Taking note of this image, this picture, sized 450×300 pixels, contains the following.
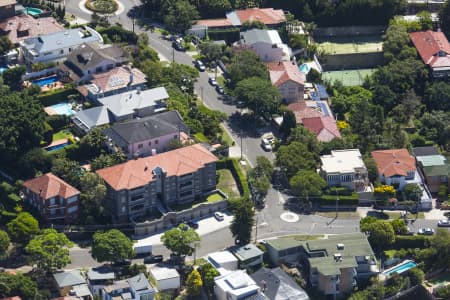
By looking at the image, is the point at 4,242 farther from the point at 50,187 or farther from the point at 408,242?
the point at 408,242

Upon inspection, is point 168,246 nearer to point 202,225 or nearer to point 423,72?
point 202,225

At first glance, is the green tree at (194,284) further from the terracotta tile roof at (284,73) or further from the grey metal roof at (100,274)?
A: the terracotta tile roof at (284,73)

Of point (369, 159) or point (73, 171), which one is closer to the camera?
point (73, 171)

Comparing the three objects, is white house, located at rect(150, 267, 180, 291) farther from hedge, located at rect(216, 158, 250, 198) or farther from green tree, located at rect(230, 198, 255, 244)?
hedge, located at rect(216, 158, 250, 198)

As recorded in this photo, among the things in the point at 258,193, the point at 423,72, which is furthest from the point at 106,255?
the point at 423,72

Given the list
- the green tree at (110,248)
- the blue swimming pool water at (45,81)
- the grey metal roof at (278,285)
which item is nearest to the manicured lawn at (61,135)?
the blue swimming pool water at (45,81)
